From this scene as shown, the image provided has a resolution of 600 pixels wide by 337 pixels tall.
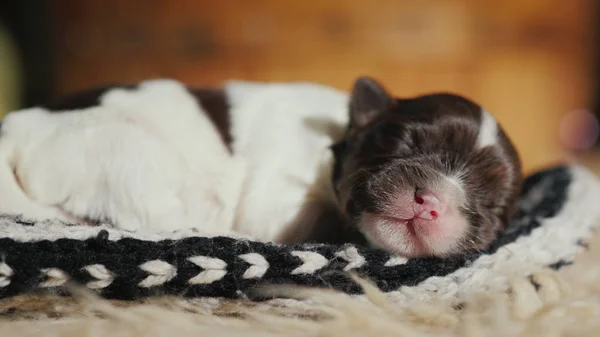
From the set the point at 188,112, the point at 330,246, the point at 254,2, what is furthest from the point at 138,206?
the point at 254,2

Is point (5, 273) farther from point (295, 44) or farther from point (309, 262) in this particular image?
point (295, 44)

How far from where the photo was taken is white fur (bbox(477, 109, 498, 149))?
4.24 ft

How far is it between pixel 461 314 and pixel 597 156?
3.43 m

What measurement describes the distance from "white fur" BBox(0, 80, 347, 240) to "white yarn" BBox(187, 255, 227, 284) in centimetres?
28

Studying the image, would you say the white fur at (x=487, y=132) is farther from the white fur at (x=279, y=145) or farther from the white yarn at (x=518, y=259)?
the white fur at (x=279, y=145)

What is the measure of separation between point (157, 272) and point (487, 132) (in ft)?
2.75

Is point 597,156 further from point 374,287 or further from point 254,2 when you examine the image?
point 374,287

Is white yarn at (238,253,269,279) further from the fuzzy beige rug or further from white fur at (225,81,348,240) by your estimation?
white fur at (225,81,348,240)

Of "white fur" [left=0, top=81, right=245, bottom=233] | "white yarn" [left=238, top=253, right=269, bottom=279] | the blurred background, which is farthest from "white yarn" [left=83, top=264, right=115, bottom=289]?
the blurred background

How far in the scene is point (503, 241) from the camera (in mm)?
1230

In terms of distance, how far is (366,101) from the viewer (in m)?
1.55

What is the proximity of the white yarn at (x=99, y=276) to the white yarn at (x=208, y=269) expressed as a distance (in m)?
0.13

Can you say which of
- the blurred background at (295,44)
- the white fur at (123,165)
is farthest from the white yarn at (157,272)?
the blurred background at (295,44)

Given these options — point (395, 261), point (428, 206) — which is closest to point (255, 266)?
point (395, 261)
